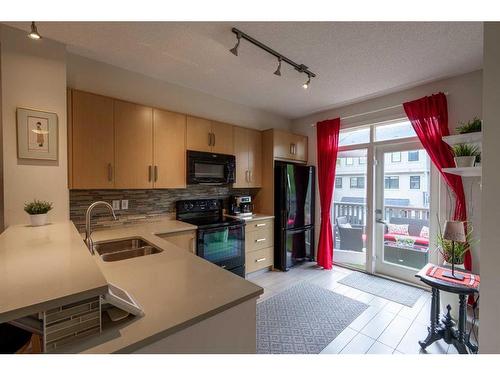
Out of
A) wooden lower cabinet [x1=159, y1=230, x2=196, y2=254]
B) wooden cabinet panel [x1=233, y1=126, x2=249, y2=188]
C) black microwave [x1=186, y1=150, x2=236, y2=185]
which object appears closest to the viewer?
wooden lower cabinet [x1=159, y1=230, x2=196, y2=254]

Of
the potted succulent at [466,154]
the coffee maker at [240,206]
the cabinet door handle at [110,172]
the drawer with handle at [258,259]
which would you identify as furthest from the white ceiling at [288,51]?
the drawer with handle at [258,259]

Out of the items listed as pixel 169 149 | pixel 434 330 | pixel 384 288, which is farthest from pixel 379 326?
pixel 169 149

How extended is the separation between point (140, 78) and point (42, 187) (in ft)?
5.22

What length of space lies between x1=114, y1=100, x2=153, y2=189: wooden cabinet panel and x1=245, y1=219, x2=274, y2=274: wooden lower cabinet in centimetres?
154

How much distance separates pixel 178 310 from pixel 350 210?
3.48m

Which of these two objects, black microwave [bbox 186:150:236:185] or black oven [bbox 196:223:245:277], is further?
black microwave [bbox 186:150:236:185]

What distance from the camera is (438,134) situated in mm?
2633

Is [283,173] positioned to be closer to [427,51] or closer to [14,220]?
[427,51]

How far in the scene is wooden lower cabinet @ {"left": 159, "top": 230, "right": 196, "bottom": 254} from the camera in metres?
2.42

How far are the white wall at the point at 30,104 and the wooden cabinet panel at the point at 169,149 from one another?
83cm

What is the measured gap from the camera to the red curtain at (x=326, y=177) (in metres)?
3.65

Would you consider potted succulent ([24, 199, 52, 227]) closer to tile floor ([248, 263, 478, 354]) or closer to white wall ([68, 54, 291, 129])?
white wall ([68, 54, 291, 129])

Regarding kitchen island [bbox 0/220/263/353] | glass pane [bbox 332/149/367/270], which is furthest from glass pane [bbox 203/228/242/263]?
glass pane [bbox 332/149/367/270]
